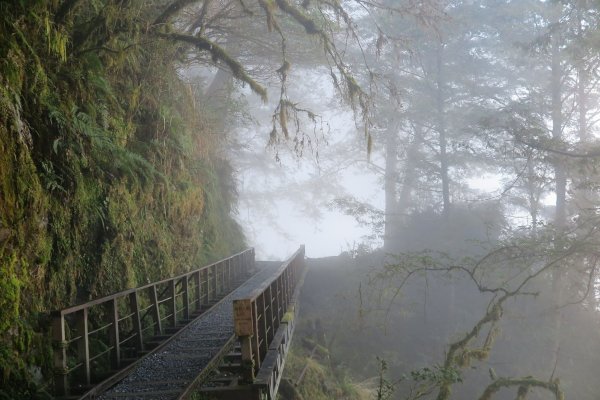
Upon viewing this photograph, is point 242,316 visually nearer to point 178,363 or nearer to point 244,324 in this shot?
point 244,324

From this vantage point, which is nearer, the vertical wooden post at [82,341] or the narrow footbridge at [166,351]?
the narrow footbridge at [166,351]

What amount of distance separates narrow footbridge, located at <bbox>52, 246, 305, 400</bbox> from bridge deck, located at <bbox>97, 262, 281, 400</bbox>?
1 cm

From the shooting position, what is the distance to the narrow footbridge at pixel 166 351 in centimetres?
516

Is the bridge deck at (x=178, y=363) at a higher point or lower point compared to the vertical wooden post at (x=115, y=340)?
lower

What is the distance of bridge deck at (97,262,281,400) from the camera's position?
5.32m

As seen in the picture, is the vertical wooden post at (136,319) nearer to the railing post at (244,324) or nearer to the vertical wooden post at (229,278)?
the railing post at (244,324)

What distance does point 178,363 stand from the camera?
651 cm

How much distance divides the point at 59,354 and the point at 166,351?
92.3 inches

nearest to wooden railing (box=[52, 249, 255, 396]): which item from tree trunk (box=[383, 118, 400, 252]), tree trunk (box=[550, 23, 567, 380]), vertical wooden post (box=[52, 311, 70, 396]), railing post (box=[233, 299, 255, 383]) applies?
vertical wooden post (box=[52, 311, 70, 396])

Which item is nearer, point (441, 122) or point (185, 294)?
→ point (185, 294)

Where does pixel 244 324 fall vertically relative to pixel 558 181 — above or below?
below

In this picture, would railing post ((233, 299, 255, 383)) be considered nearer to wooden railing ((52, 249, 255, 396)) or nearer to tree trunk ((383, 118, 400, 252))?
wooden railing ((52, 249, 255, 396))

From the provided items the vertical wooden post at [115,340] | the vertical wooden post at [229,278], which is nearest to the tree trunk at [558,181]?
the vertical wooden post at [229,278]

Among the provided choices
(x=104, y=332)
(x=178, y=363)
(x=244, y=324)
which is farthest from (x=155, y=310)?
(x=244, y=324)
